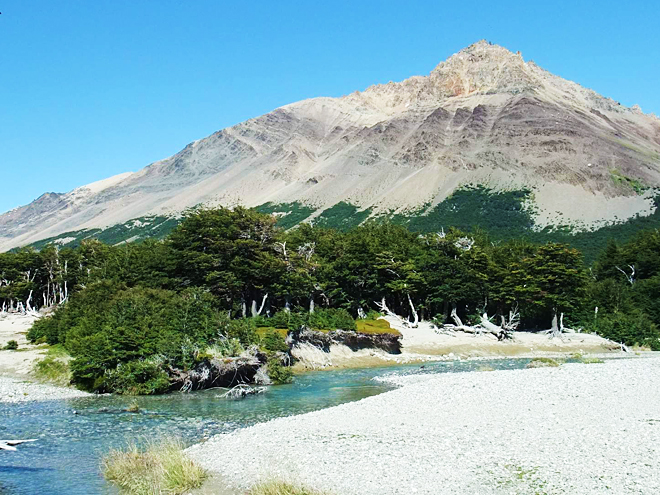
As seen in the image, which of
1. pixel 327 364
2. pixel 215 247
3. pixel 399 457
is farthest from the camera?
pixel 215 247

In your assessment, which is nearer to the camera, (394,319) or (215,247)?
(215,247)

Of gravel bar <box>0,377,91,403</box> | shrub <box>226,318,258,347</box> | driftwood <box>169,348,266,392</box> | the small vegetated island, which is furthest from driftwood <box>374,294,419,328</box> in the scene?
gravel bar <box>0,377,91,403</box>

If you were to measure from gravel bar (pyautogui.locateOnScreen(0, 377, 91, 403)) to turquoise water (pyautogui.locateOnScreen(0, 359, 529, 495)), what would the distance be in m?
1.37

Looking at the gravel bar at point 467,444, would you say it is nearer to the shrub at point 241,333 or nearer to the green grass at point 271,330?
the shrub at point 241,333

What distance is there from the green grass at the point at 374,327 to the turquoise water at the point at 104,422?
15070 millimetres

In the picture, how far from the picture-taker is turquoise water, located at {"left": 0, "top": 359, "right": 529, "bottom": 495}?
14876 millimetres

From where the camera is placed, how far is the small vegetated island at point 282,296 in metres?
30.9

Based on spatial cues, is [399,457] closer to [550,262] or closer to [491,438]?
[491,438]

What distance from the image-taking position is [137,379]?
2953 cm

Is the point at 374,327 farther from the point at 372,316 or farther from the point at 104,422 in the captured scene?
the point at 104,422

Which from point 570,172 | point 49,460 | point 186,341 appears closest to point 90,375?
point 186,341

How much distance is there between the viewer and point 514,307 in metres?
63.1

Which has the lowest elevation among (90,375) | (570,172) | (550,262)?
(90,375)

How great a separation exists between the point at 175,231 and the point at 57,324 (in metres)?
16.4
